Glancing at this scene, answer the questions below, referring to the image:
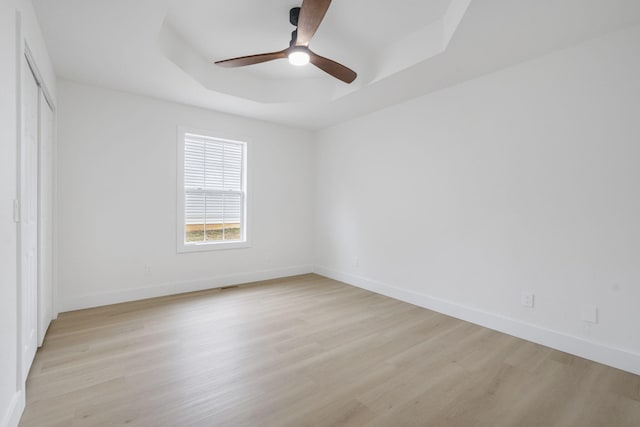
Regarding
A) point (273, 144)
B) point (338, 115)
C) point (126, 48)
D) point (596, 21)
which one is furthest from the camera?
point (273, 144)

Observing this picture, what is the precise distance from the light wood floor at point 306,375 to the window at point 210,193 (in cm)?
125

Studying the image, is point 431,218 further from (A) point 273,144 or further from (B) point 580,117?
(A) point 273,144

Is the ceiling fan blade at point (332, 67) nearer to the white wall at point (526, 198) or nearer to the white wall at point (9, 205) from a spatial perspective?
the white wall at point (526, 198)

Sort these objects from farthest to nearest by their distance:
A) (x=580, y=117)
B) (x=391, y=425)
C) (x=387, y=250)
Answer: (x=387, y=250) → (x=580, y=117) → (x=391, y=425)

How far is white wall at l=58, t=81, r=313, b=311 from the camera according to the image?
10.8ft

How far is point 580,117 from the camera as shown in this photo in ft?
7.93

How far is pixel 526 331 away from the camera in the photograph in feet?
8.87

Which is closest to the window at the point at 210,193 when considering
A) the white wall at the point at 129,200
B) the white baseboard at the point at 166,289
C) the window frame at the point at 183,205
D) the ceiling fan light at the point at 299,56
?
the window frame at the point at 183,205

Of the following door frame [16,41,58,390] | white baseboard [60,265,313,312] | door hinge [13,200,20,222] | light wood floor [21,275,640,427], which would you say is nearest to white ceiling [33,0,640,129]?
door frame [16,41,58,390]

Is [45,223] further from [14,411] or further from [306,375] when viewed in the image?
[306,375]

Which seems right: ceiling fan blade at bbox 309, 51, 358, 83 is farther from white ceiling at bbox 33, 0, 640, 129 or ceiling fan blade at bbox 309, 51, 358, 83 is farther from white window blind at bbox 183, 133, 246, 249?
white window blind at bbox 183, 133, 246, 249

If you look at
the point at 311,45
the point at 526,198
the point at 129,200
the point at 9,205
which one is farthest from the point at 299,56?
the point at 129,200

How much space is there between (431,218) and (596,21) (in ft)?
6.79

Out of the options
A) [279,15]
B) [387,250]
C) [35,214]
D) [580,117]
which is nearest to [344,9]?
[279,15]
